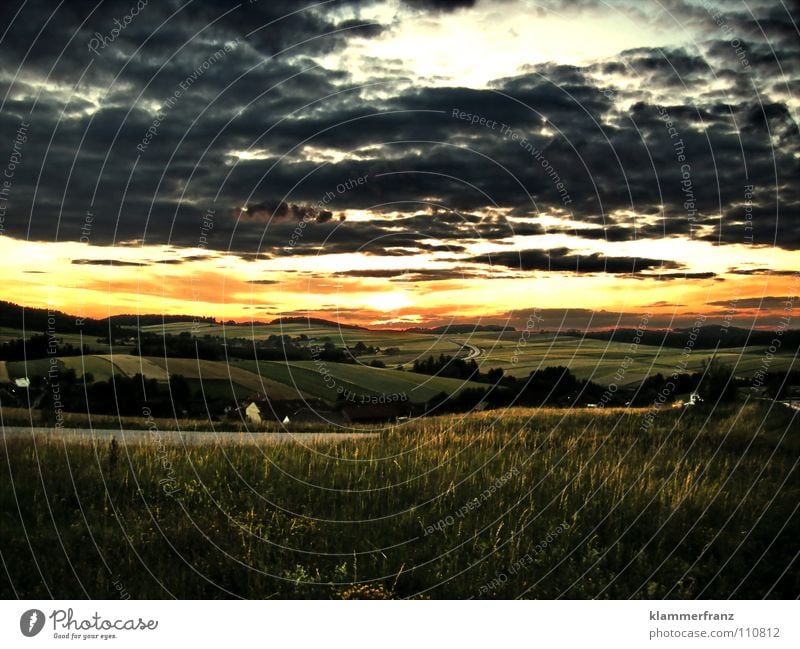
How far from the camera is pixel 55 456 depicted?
1004 cm

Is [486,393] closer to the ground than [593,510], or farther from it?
farther from it

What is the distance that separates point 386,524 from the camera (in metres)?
8.64

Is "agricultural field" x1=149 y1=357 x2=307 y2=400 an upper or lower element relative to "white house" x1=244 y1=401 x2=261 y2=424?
upper

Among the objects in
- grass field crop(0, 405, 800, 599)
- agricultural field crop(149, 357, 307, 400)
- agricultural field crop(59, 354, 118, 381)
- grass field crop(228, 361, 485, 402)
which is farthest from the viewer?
grass field crop(228, 361, 485, 402)

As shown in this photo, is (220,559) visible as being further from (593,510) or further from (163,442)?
(593,510)

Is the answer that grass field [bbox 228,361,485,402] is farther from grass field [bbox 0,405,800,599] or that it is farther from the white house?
grass field [bbox 0,405,800,599]

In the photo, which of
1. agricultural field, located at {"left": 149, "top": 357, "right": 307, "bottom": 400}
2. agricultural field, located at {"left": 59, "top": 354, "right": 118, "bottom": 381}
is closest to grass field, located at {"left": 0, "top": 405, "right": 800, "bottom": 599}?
agricultural field, located at {"left": 59, "top": 354, "right": 118, "bottom": 381}

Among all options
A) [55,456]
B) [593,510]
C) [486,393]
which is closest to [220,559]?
[55,456]

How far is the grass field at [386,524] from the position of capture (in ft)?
26.9

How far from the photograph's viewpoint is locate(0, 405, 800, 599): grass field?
8.20 meters

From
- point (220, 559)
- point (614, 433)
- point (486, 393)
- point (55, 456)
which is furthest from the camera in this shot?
point (486, 393)

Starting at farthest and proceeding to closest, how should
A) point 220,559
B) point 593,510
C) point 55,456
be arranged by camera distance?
point 55,456 < point 593,510 < point 220,559
